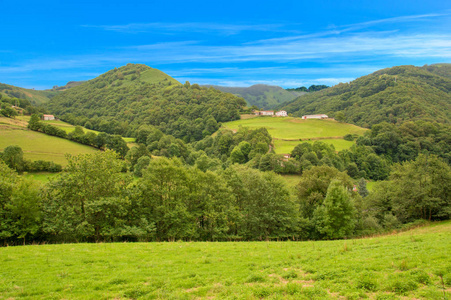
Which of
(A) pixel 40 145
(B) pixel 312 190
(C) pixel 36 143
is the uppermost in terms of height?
(C) pixel 36 143

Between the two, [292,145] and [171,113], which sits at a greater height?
[171,113]

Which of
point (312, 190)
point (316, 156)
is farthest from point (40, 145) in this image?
point (316, 156)

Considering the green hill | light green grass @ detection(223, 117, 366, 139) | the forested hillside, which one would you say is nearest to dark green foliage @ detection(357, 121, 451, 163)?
light green grass @ detection(223, 117, 366, 139)

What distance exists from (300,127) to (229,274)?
4839 inches

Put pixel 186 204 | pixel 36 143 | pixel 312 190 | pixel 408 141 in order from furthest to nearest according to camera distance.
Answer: pixel 408 141, pixel 36 143, pixel 312 190, pixel 186 204

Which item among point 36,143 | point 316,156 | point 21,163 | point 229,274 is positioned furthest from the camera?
point 316,156

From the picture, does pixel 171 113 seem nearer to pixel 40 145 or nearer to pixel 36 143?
pixel 36 143

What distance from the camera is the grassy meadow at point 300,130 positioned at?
104419mm

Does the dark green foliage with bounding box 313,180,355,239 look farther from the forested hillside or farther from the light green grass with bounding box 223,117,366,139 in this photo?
Answer: the forested hillside

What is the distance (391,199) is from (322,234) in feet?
43.1

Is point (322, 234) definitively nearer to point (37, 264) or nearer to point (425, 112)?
point (37, 264)

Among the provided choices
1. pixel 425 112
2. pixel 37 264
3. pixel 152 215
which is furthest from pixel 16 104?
pixel 425 112

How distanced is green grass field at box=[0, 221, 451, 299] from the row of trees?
6.90m

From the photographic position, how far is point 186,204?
25.9m
